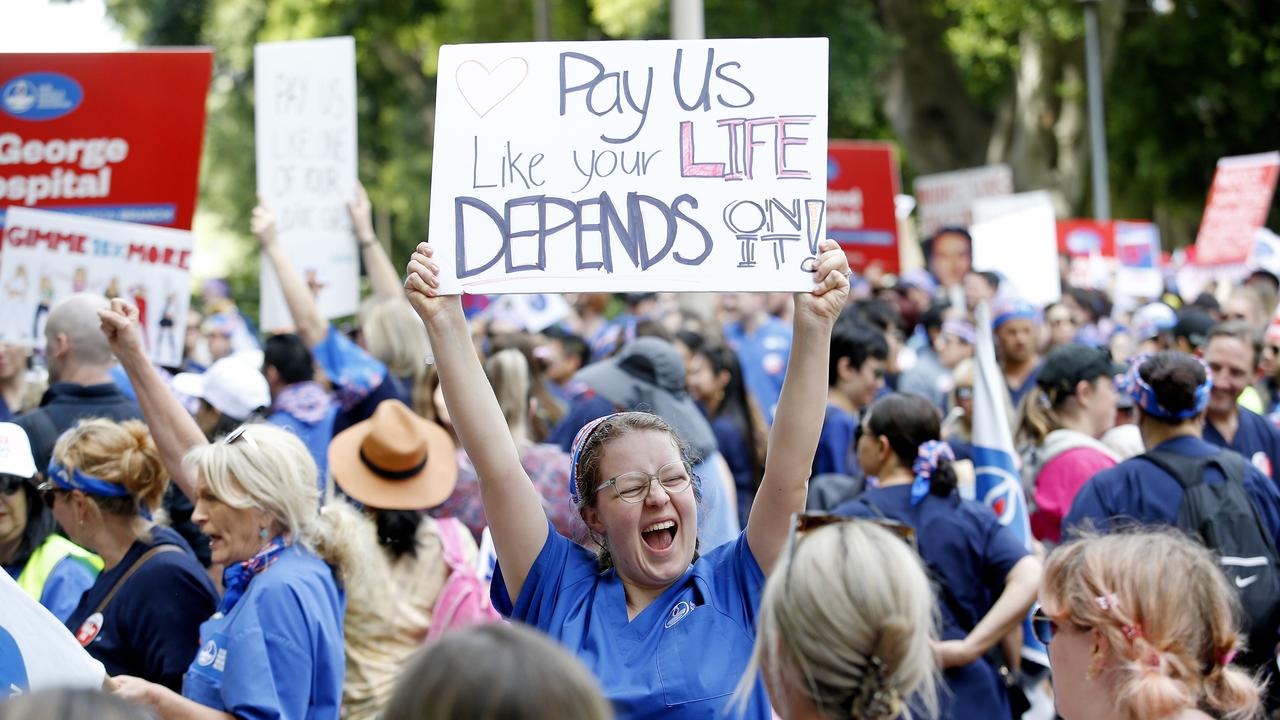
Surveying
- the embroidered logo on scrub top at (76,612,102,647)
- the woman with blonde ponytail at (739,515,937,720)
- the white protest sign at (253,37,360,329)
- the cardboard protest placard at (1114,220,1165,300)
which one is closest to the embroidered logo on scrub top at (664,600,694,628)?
the woman with blonde ponytail at (739,515,937,720)

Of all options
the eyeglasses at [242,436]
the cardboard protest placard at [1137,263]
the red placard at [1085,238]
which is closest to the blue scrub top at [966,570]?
the eyeglasses at [242,436]

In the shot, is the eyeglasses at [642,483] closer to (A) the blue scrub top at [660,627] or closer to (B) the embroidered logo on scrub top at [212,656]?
(A) the blue scrub top at [660,627]

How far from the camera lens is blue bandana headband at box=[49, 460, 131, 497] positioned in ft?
14.5

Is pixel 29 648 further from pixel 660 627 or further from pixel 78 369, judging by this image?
pixel 78 369

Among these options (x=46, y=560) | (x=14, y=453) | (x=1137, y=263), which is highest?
(x=1137, y=263)

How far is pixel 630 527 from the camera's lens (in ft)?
10.7

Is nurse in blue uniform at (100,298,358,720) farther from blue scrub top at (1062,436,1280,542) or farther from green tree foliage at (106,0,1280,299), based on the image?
green tree foliage at (106,0,1280,299)

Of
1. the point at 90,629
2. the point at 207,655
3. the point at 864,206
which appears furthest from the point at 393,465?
the point at 864,206

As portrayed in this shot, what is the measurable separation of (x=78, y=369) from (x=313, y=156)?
2580 millimetres

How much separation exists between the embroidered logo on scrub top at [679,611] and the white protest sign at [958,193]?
15.9m

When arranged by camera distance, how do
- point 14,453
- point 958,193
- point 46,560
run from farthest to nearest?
point 958,193 → point 46,560 → point 14,453

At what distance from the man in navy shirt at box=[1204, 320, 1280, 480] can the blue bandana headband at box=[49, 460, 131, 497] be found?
15.4 ft

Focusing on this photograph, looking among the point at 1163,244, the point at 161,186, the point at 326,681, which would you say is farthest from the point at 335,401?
the point at 1163,244

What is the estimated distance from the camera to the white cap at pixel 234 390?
6.19 m
